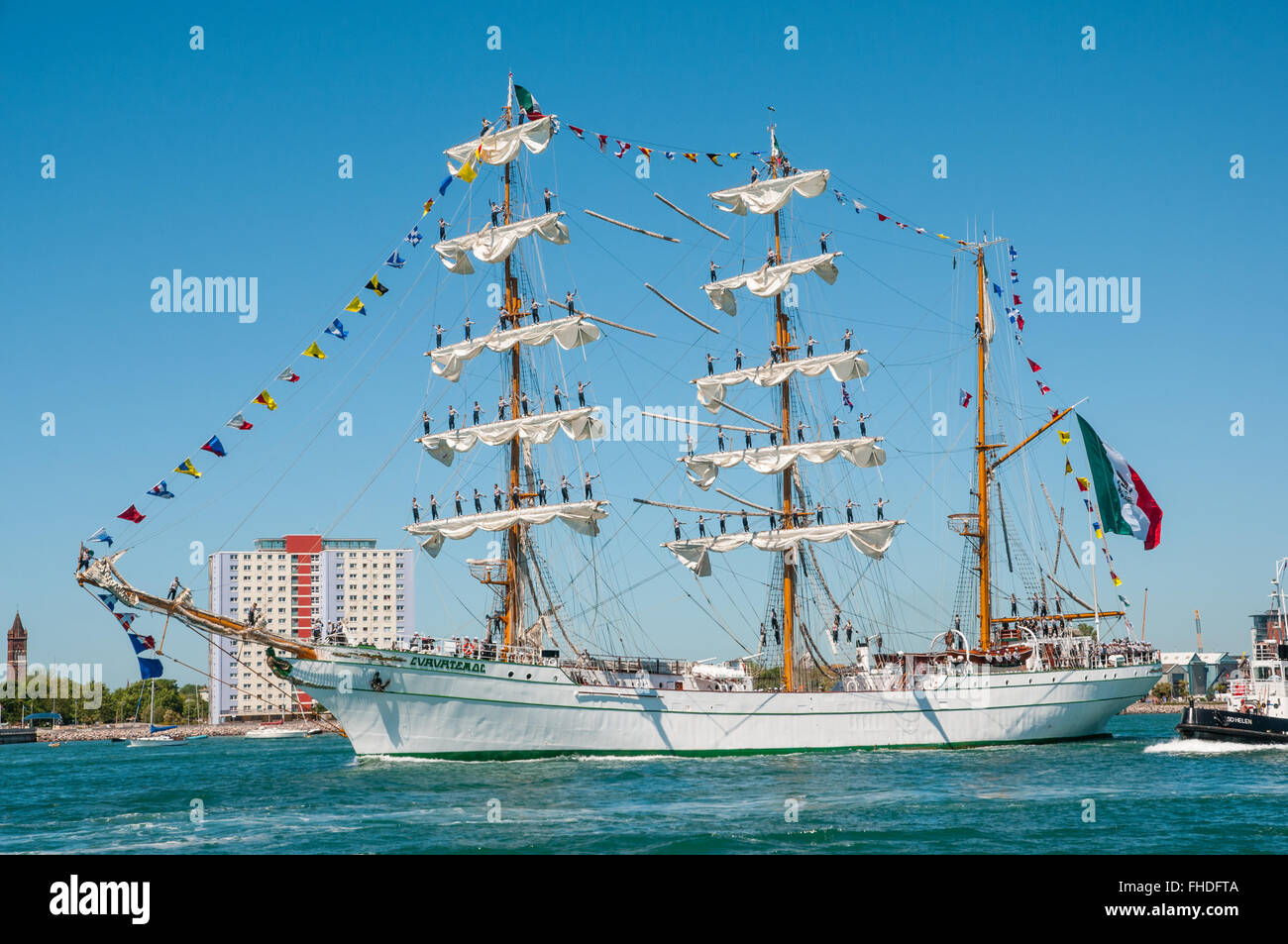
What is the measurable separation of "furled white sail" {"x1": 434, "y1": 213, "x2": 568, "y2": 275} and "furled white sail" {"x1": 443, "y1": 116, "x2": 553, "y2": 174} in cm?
300

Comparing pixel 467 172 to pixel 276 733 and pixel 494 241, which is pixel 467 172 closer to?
pixel 494 241

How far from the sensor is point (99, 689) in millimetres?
172875

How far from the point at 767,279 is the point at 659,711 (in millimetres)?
22428

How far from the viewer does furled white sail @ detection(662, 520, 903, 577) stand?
57781 millimetres

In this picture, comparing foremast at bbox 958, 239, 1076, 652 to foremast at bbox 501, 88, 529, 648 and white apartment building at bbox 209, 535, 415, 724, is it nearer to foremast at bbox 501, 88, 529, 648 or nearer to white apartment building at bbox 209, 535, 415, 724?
foremast at bbox 501, 88, 529, 648

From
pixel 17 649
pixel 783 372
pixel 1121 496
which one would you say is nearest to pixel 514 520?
pixel 783 372

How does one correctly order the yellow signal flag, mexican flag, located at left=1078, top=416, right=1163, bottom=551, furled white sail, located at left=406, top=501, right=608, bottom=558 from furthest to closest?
mexican flag, located at left=1078, top=416, right=1163, bottom=551 → furled white sail, located at left=406, top=501, right=608, bottom=558 → the yellow signal flag

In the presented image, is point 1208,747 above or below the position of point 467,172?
below

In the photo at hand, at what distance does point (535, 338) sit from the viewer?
53.4m

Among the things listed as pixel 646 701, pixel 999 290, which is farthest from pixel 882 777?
pixel 999 290

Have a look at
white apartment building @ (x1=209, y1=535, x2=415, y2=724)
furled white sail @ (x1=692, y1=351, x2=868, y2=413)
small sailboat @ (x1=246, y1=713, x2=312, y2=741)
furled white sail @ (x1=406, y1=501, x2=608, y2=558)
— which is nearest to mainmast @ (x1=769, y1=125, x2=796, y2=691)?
furled white sail @ (x1=692, y1=351, x2=868, y2=413)

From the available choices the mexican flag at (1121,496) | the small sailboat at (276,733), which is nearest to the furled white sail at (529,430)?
the mexican flag at (1121,496)

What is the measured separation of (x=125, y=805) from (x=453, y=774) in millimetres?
10364
